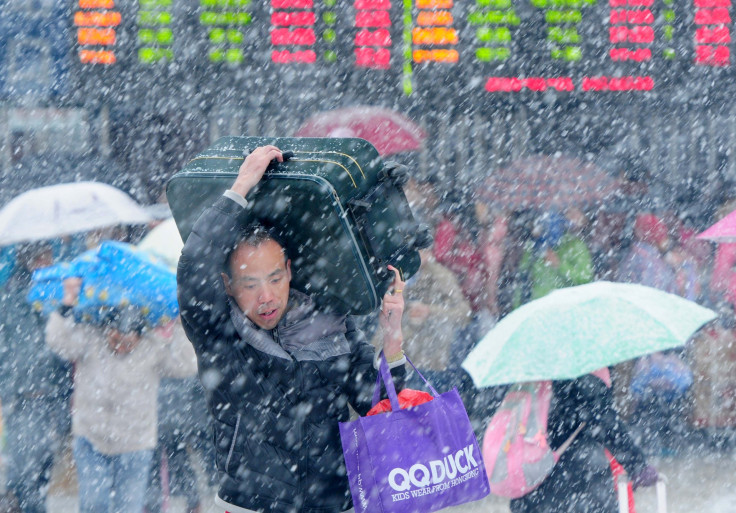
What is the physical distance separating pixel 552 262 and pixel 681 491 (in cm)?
182

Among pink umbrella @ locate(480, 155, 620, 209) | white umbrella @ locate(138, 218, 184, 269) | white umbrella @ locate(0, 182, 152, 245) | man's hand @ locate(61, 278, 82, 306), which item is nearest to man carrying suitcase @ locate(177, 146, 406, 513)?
man's hand @ locate(61, 278, 82, 306)

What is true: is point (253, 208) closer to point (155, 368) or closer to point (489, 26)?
point (155, 368)

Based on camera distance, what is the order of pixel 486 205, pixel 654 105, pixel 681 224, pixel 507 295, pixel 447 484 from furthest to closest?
1. pixel 654 105
2. pixel 681 224
3. pixel 486 205
4. pixel 507 295
5. pixel 447 484

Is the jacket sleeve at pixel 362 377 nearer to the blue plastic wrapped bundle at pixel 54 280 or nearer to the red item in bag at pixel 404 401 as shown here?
the red item in bag at pixel 404 401

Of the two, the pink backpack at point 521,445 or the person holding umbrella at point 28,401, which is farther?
the person holding umbrella at point 28,401

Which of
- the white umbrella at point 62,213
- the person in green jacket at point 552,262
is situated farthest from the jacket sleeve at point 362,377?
the person in green jacket at point 552,262

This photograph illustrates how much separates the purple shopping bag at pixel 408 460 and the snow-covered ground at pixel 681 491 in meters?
3.36

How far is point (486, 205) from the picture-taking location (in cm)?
820

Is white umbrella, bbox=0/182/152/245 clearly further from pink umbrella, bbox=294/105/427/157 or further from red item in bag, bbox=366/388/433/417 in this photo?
red item in bag, bbox=366/388/433/417

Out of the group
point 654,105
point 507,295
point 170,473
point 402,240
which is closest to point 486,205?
point 507,295

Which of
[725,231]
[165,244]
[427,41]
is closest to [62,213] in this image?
[165,244]

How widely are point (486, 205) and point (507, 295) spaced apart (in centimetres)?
104

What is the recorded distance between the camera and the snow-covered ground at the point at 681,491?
6.27 meters

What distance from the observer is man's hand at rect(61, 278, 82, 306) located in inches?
192
